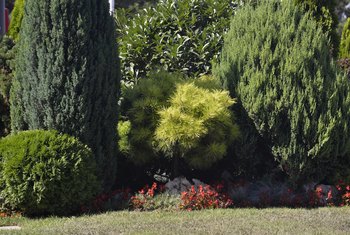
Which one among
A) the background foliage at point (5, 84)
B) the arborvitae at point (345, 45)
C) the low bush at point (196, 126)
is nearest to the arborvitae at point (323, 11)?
the low bush at point (196, 126)

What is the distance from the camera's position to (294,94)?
Result: 7.43m

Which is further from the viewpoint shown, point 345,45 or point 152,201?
point 345,45

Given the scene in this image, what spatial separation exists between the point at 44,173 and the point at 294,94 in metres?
3.18

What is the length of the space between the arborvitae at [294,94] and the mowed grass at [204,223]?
0.85m

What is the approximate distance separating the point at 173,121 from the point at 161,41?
2188 millimetres

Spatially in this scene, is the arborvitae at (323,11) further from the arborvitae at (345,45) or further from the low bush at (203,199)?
the arborvitae at (345,45)

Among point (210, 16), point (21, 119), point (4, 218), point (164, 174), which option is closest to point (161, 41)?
point (210, 16)

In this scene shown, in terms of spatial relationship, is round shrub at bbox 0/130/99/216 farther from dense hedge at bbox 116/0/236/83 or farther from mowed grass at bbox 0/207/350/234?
dense hedge at bbox 116/0/236/83

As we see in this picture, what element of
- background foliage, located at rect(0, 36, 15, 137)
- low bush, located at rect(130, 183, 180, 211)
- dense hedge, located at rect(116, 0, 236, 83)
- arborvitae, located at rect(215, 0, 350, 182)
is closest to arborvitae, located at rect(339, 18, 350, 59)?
dense hedge, located at rect(116, 0, 236, 83)

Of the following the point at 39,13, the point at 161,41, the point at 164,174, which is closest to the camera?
the point at 39,13

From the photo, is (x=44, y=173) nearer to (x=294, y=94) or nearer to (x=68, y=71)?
(x=68, y=71)

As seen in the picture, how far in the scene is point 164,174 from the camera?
823 cm

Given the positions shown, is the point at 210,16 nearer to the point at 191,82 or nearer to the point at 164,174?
the point at 191,82

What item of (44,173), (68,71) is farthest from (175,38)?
(44,173)
